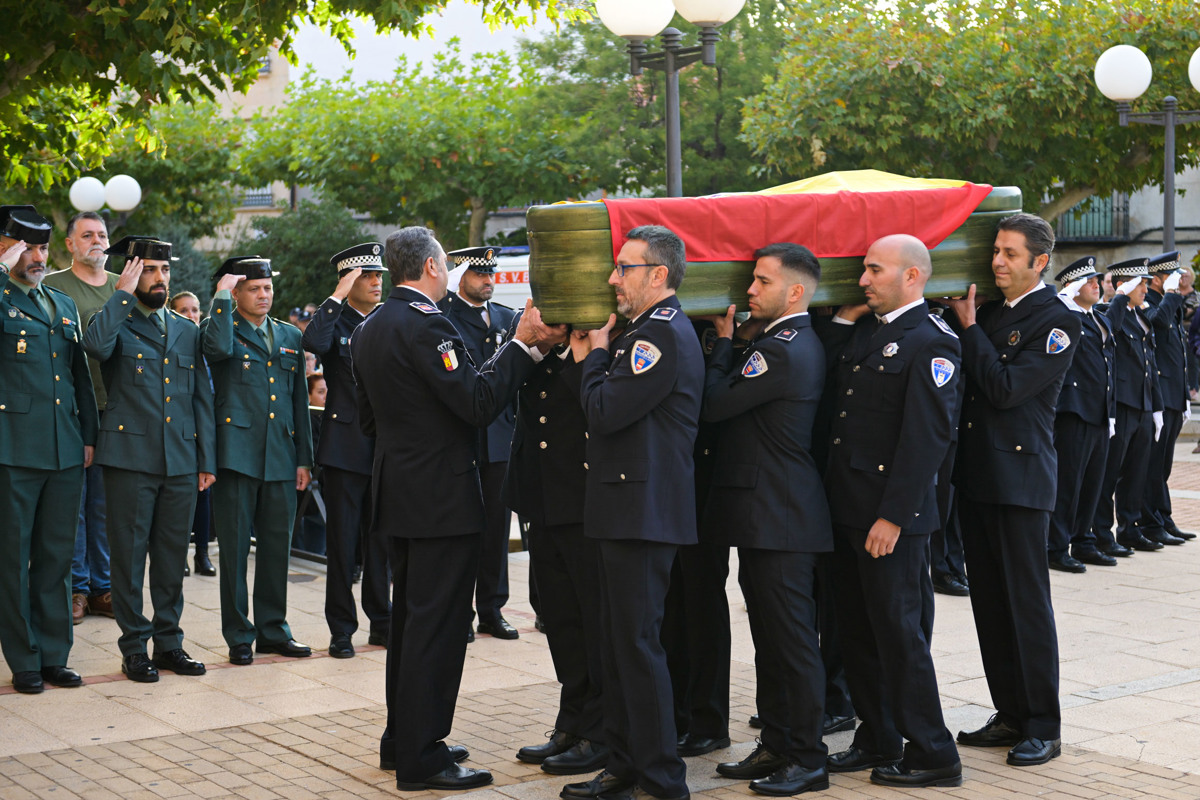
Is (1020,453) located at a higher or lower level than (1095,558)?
higher

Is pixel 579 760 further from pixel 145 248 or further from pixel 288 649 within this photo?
pixel 145 248

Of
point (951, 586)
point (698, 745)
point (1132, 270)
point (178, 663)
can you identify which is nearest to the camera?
point (698, 745)

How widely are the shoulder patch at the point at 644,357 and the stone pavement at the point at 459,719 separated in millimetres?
1589

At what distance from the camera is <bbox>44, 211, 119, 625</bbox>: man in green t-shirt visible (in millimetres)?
7559

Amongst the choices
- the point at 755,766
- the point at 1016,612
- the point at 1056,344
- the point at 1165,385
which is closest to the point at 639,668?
the point at 755,766

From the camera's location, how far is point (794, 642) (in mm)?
4977

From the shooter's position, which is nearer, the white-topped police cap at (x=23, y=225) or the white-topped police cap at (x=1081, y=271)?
the white-topped police cap at (x=23, y=225)

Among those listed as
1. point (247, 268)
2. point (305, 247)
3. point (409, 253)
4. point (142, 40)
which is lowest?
point (409, 253)

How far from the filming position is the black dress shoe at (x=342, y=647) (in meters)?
7.23

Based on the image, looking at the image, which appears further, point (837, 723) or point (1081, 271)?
point (1081, 271)

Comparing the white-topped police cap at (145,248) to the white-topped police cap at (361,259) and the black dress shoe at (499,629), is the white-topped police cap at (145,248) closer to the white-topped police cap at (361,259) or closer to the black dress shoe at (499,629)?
the white-topped police cap at (361,259)

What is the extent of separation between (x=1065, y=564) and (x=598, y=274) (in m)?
5.82

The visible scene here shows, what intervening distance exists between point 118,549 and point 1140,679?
503 cm

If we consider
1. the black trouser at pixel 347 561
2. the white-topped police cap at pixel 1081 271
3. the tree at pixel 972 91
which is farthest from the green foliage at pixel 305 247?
the black trouser at pixel 347 561
